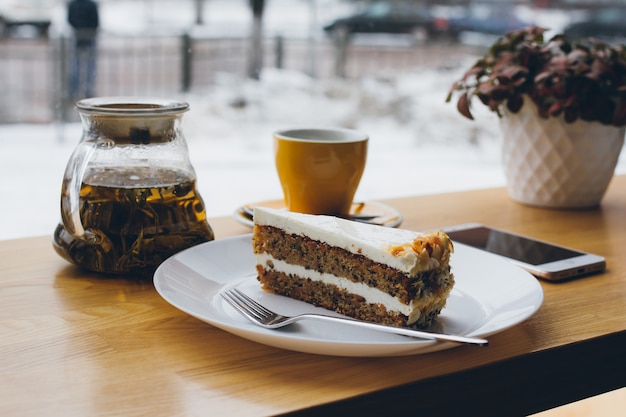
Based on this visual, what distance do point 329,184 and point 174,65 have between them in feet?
14.8

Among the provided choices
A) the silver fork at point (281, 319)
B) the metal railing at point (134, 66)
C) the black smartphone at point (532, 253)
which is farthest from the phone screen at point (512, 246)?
the metal railing at point (134, 66)

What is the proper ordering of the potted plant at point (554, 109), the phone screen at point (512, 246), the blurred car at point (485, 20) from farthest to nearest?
the blurred car at point (485, 20), the potted plant at point (554, 109), the phone screen at point (512, 246)

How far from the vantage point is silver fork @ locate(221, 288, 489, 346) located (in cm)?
65

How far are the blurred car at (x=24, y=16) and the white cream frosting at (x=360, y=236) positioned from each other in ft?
15.8

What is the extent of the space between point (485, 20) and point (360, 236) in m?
6.34

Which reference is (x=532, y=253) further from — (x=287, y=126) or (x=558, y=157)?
(x=287, y=126)

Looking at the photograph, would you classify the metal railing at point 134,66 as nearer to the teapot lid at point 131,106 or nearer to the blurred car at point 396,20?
the blurred car at point 396,20

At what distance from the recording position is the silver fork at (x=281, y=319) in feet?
2.13

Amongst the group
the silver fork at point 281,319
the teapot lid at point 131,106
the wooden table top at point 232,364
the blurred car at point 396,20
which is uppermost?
the blurred car at point 396,20

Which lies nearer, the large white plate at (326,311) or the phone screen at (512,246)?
the large white plate at (326,311)

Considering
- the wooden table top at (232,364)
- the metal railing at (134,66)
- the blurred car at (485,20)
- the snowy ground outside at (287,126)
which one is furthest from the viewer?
the blurred car at (485,20)

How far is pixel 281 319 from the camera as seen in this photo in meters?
0.75

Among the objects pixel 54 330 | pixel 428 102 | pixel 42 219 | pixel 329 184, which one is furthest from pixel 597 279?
pixel 428 102

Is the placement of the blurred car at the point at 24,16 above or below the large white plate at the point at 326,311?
above
